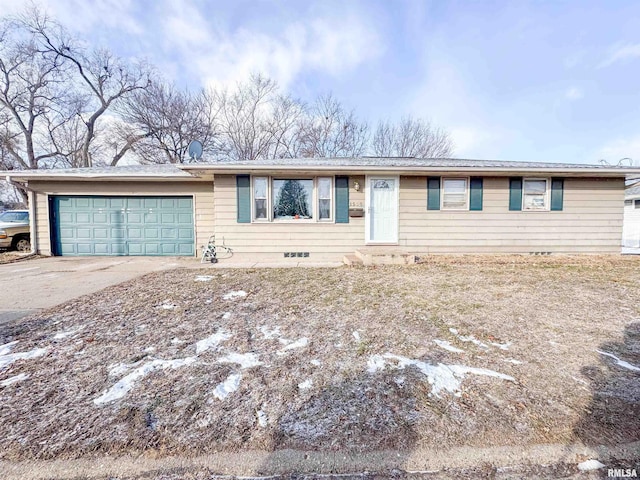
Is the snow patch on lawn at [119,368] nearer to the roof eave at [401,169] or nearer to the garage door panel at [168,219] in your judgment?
the roof eave at [401,169]

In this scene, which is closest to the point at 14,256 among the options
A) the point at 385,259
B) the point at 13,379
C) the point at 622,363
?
the point at 13,379

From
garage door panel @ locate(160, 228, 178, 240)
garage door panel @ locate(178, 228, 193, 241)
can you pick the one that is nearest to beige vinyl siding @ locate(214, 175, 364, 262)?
garage door panel @ locate(178, 228, 193, 241)

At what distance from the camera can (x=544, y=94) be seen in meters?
13.4

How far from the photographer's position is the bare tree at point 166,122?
62.5ft

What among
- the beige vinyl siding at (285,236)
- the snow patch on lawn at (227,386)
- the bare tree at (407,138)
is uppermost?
the bare tree at (407,138)

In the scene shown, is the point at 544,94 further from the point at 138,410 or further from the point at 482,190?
the point at 138,410

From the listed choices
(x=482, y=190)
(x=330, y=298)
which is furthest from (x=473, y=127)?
(x=330, y=298)

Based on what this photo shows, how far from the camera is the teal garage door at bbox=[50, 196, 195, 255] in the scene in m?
8.42

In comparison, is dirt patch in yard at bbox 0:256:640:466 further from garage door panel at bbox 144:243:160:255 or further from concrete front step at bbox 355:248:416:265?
garage door panel at bbox 144:243:160:255

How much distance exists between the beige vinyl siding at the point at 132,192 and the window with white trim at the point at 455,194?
258 inches

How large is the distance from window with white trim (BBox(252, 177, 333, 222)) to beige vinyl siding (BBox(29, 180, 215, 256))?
6.52 ft

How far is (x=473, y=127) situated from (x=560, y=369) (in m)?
19.3

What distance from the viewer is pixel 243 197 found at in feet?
23.9

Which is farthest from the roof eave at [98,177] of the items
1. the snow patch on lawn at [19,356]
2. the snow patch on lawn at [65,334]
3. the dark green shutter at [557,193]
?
the dark green shutter at [557,193]
